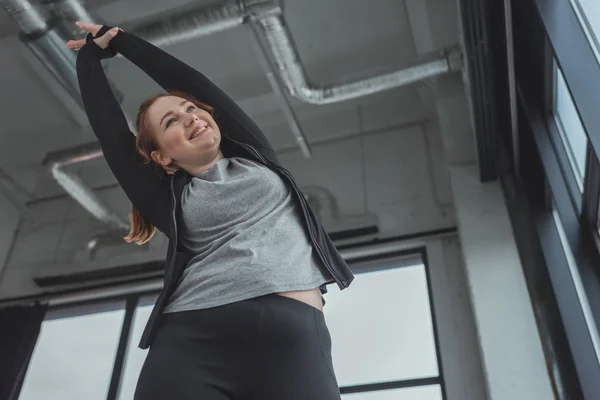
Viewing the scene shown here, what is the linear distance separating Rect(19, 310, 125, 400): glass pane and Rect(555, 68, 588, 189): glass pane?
2.29m

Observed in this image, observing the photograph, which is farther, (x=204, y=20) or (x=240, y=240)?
(x=204, y=20)

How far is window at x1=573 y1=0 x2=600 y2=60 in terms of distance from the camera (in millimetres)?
1220

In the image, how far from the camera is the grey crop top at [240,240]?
757 mm

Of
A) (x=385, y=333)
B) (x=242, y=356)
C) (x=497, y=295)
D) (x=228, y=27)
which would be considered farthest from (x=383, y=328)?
(x=242, y=356)

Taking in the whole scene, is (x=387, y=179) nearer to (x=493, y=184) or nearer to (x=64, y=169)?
(x=493, y=184)

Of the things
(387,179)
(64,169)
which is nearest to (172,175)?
(387,179)

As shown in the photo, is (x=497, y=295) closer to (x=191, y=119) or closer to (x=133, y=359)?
(x=191, y=119)

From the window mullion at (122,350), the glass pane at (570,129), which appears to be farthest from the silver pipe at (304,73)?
the window mullion at (122,350)

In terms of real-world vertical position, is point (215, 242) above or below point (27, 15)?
below

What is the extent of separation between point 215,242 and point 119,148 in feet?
1.00

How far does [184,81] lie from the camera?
42.1 inches

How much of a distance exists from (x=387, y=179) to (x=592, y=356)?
1398mm

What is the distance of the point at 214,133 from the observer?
0.95 meters

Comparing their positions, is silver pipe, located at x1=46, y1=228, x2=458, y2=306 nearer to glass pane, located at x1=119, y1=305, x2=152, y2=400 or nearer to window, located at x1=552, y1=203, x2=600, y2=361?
glass pane, located at x1=119, y1=305, x2=152, y2=400
